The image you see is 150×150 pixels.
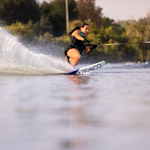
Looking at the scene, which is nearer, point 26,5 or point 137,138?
point 137,138

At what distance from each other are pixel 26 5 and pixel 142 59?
1795 cm

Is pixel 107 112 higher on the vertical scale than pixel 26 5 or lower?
lower

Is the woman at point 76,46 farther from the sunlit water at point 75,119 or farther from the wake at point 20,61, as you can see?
the sunlit water at point 75,119

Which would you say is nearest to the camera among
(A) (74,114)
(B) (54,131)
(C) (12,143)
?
(C) (12,143)

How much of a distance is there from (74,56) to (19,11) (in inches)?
1288

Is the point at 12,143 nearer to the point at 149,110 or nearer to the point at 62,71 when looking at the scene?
the point at 149,110

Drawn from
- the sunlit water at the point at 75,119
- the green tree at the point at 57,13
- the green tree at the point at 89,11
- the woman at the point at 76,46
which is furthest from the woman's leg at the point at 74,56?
the green tree at the point at 89,11

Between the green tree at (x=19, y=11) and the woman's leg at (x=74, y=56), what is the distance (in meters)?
29.6

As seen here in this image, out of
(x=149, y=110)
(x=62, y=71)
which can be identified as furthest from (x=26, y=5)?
(x=149, y=110)

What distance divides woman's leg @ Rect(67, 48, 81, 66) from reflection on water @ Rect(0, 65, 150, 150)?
496 centimetres

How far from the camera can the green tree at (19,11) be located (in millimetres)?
41000

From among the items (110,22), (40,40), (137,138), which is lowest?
(137,138)

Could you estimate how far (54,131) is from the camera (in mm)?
3402

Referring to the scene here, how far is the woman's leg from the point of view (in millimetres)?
11164
